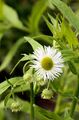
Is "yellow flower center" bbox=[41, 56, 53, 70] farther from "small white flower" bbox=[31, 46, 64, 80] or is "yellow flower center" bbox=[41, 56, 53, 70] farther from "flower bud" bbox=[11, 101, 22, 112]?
"flower bud" bbox=[11, 101, 22, 112]

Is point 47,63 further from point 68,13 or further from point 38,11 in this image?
point 38,11

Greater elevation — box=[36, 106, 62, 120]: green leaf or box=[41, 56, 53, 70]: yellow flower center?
box=[41, 56, 53, 70]: yellow flower center

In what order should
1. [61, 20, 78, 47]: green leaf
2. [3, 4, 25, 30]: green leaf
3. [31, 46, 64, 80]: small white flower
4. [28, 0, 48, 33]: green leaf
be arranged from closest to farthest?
1. [31, 46, 64, 80]: small white flower
2. [61, 20, 78, 47]: green leaf
3. [28, 0, 48, 33]: green leaf
4. [3, 4, 25, 30]: green leaf

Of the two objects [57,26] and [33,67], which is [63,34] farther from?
[33,67]

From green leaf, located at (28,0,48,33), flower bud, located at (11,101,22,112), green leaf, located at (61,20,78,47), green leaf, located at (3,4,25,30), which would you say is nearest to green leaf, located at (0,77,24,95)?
flower bud, located at (11,101,22,112)

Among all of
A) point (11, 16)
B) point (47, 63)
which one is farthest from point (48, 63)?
point (11, 16)

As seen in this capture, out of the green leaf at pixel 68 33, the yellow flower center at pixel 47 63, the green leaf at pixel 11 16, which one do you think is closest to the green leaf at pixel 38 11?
the green leaf at pixel 11 16

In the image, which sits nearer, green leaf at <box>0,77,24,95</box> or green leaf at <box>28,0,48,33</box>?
green leaf at <box>0,77,24,95</box>

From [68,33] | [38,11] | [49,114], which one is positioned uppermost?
[38,11]
